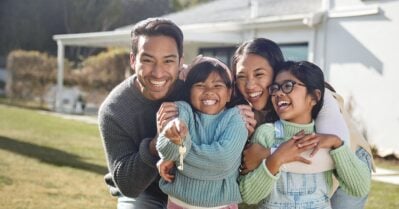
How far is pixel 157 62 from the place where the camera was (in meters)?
2.91

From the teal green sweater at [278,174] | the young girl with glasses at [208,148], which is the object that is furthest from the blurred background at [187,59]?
the young girl with glasses at [208,148]

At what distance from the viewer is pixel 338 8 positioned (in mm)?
14305

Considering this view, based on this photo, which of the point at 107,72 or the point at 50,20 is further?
the point at 50,20

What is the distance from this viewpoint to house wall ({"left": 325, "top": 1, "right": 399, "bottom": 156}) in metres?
13.0

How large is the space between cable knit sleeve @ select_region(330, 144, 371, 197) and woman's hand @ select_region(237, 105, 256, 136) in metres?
0.37

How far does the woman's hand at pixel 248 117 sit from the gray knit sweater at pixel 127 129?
13.9 inches

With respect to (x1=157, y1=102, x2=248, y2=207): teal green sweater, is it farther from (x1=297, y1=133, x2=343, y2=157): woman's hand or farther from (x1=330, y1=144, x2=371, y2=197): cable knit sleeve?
(x1=330, y1=144, x2=371, y2=197): cable knit sleeve

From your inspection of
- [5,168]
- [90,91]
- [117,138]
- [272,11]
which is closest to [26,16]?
[90,91]

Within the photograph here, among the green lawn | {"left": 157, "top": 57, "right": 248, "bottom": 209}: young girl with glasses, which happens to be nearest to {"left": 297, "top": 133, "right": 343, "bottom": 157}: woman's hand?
{"left": 157, "top": 57, "right": 248, "bottom": 209}: young girl with glasses

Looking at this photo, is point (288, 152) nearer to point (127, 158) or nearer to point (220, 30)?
point (127, 158)

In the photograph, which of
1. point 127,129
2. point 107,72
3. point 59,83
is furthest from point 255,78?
point 107,72

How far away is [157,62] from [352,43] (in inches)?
459

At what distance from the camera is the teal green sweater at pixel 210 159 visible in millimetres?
2621

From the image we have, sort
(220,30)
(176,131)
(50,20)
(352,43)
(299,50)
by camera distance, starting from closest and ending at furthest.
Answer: (176,131)
(352,43)
(299,50)
(220,30)
(50,20)
